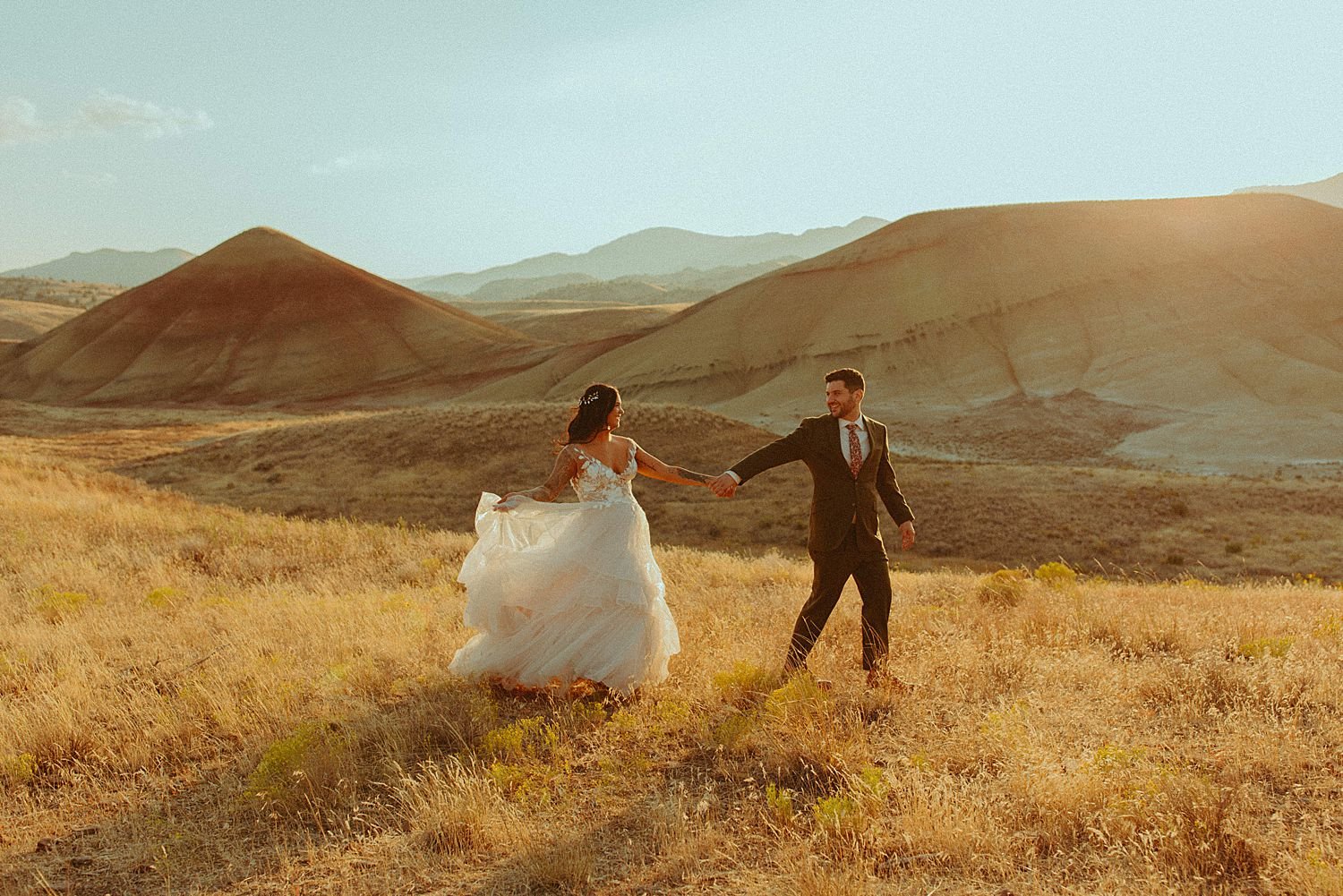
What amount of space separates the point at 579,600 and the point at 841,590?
1.68 meters

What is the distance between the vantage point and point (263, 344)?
8975 cm

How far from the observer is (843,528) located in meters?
5.57

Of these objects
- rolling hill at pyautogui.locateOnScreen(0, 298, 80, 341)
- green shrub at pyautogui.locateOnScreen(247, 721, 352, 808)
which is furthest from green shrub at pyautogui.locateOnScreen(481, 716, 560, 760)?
rolling hill at pyautogui.locateOnScreen(0, 298, 80, 341)

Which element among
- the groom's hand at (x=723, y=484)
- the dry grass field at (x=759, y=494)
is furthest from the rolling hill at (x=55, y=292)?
the groom's hand at (x=723, y=484)

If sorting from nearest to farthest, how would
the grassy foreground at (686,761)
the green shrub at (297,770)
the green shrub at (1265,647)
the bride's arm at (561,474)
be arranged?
the grassy foreground at (686,761) → the green shrub at (297,770) → the bride's arm at (561,474) → the green shrub at (1265,647)

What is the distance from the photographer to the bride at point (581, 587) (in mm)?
5402

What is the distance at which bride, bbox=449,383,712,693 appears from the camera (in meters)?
5.40

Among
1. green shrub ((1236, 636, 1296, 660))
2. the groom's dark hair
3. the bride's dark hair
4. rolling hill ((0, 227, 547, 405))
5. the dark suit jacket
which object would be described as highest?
rolling hill ((0, 227, 547, 405))

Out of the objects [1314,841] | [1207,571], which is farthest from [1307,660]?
[1207,571]

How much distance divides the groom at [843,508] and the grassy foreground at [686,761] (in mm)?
427

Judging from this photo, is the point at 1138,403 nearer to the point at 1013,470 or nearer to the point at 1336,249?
the point at 1013,470

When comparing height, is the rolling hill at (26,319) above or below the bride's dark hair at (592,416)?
above

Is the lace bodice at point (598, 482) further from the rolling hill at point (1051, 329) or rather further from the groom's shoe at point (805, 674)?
the rolling hill at point (1051, 329)

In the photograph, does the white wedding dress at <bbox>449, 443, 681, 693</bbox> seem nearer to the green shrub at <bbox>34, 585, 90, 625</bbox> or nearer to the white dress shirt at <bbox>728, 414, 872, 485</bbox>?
the white dress shirt at <bbox>728, 414, 872, 485</bbox>
